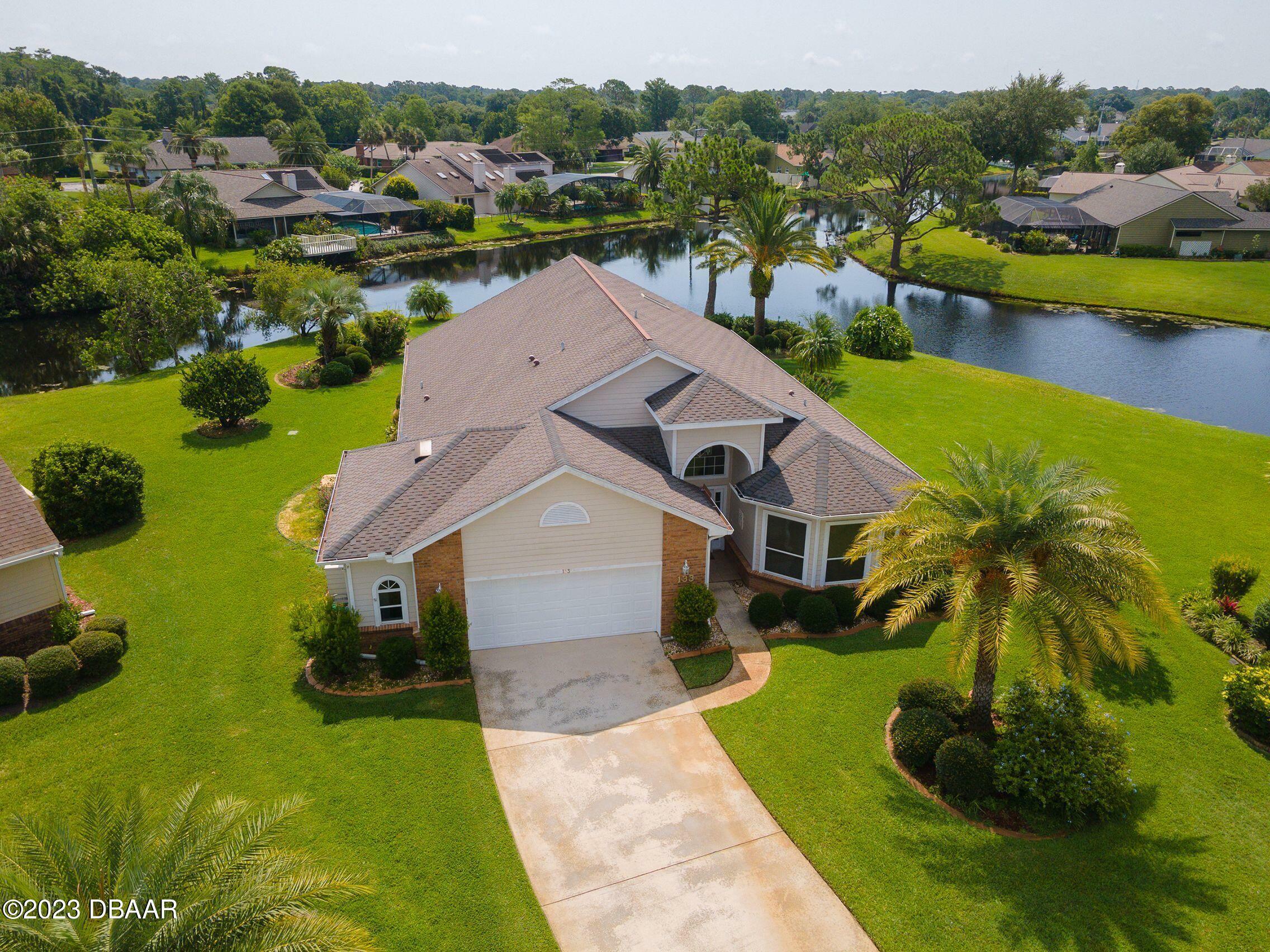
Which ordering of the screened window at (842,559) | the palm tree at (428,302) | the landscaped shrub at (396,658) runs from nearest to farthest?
1. the landscaped shrub at (396,658)
2. the screened window at (842,559)
3. the palm tree at (428,302)

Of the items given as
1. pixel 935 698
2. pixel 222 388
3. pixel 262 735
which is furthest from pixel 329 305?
pixel 935 698

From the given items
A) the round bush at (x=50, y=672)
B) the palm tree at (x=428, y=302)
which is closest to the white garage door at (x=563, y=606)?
the round bush at (x=50, y=672)

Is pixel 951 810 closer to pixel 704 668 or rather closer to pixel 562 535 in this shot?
pixel 704 668

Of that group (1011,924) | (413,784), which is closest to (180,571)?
(413,784)

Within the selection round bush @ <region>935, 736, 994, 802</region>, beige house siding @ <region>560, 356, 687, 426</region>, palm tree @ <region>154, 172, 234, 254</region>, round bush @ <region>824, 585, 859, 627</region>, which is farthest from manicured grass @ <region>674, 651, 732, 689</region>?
palm tree @ <region>154, 172, 234, 254</region>

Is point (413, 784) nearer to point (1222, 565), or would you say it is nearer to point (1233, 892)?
point (1233, 892)

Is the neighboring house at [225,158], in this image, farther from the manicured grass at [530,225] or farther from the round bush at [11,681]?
the round bush at [11,681]
